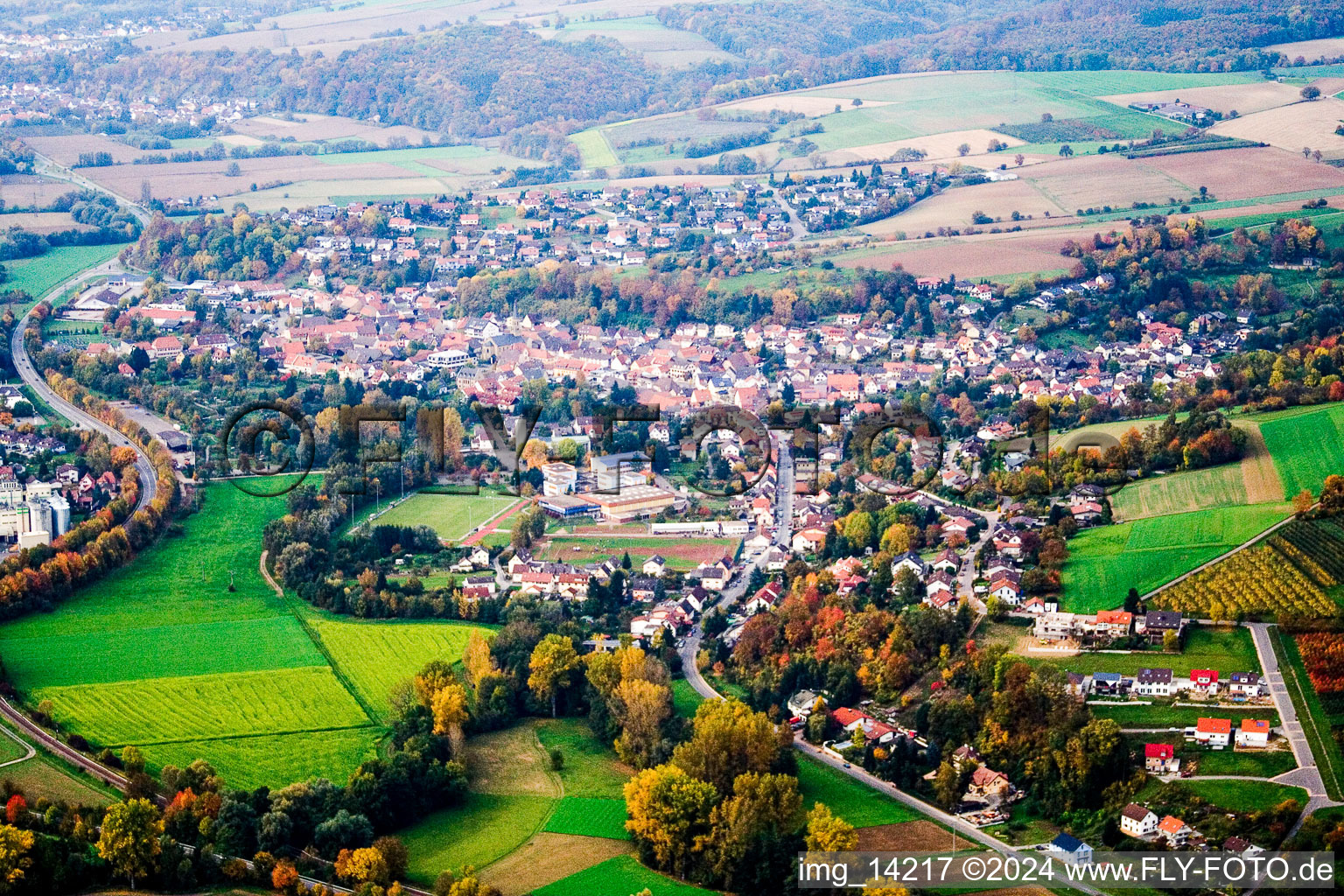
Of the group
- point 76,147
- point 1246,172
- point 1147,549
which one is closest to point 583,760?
point 1147,549

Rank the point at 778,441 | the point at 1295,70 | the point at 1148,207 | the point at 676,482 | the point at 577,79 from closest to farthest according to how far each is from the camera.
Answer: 1. the point at 676,482
2. the point at 778,441
3. the point at 1148,207
4. the point at 1295,70
5. the point at 577,79

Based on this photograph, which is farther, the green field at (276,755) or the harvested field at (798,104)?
the harvested field at (798,104)

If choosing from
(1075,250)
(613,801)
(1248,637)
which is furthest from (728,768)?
(1075,250)

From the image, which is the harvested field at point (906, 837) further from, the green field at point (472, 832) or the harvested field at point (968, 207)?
the harvested field at point (968, 207)

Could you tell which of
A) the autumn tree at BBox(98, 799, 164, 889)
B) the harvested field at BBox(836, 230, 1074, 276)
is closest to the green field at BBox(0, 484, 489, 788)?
the autumn tree at BBox(98, 799, 164, 889)

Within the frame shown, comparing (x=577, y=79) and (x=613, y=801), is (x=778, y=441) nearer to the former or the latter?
(x=613, y=801)

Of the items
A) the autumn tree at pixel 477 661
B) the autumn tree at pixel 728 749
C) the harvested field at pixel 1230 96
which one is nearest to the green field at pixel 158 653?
the autumn tree at pixel 477 661

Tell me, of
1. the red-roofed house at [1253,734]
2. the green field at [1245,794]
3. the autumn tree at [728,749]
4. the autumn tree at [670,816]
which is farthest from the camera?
the autumn tree at [728,749]
